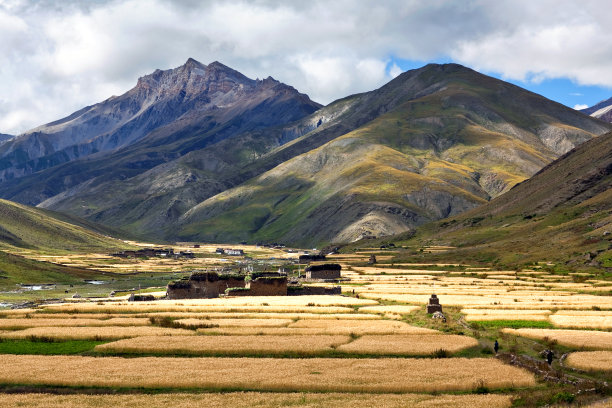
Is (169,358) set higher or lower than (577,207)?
lower

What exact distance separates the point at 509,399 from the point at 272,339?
22788mm

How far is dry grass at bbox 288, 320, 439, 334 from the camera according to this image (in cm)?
5844

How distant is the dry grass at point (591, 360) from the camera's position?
42.6 m

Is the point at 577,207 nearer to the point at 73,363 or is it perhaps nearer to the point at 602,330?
the point at 602,330

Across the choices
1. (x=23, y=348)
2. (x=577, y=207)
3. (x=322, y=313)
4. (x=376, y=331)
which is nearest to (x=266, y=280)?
(x=322, y=313)

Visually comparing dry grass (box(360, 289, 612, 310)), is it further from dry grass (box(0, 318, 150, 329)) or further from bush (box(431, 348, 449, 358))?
dry grass (box(0, 318, 150, 329))

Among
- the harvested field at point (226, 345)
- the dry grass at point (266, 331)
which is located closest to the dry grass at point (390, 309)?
the dry grass at point (266, 331)

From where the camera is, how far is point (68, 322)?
65.6 meters

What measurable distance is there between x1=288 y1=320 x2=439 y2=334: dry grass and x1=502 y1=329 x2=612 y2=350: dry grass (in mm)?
7938

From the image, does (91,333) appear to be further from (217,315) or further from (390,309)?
(390,309)

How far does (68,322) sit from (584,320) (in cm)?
4962

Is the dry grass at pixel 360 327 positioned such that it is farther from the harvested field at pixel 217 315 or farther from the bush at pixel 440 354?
the bush at pixel 440 354

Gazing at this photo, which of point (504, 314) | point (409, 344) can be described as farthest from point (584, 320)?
point (409, 344)

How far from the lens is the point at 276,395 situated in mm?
37156
